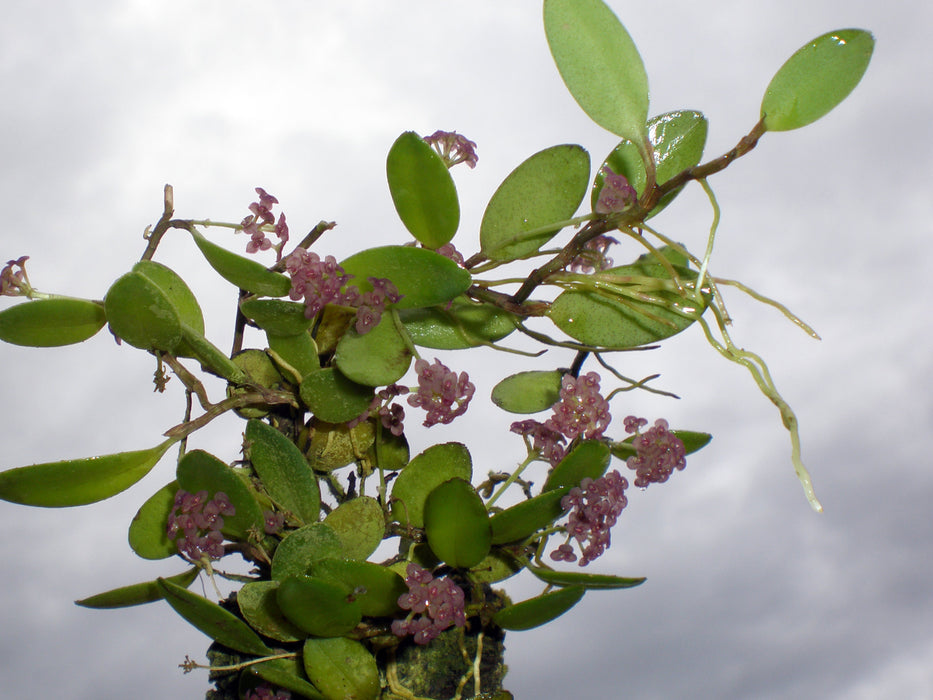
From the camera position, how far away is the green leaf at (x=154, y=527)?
1.07 metres

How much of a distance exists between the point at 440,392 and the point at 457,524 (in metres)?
0.17

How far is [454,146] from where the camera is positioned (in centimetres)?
117

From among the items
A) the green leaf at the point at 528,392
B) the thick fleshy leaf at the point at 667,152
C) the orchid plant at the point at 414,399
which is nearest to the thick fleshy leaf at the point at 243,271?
the orchid plant at the point at 414,399

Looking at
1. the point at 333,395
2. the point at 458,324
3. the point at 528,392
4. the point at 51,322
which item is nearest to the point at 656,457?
the point at 528,392

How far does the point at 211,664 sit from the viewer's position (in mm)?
1142

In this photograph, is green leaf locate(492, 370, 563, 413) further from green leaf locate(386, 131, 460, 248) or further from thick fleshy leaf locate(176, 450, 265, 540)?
thick fleshy leaf locate(176, 450, 265, 540)

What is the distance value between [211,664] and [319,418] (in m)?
0.39

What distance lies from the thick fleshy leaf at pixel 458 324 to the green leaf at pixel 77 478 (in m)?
0.37

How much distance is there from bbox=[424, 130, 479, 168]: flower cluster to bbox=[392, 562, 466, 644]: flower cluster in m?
0.58

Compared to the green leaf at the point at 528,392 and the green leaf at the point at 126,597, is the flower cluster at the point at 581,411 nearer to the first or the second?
the green leaf at the point at 528,392

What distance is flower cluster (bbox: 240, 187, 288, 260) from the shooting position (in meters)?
1.12

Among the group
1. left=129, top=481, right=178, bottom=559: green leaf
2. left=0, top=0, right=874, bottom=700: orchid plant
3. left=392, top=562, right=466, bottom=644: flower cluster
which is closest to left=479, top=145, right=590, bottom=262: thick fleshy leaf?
left=0, top=0, right=874, bottom=700: orchid plant

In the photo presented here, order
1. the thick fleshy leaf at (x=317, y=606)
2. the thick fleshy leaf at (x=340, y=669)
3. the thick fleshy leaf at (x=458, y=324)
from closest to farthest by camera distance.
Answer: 1. the thick fleshy leaf at (x=317, y=606)
2. the thick fleshy leaf at (x=340, y=669)
3. the thick fleshy leaf at (x=458, y=324)

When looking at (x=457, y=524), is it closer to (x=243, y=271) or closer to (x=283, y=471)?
(x=283, y=471)
